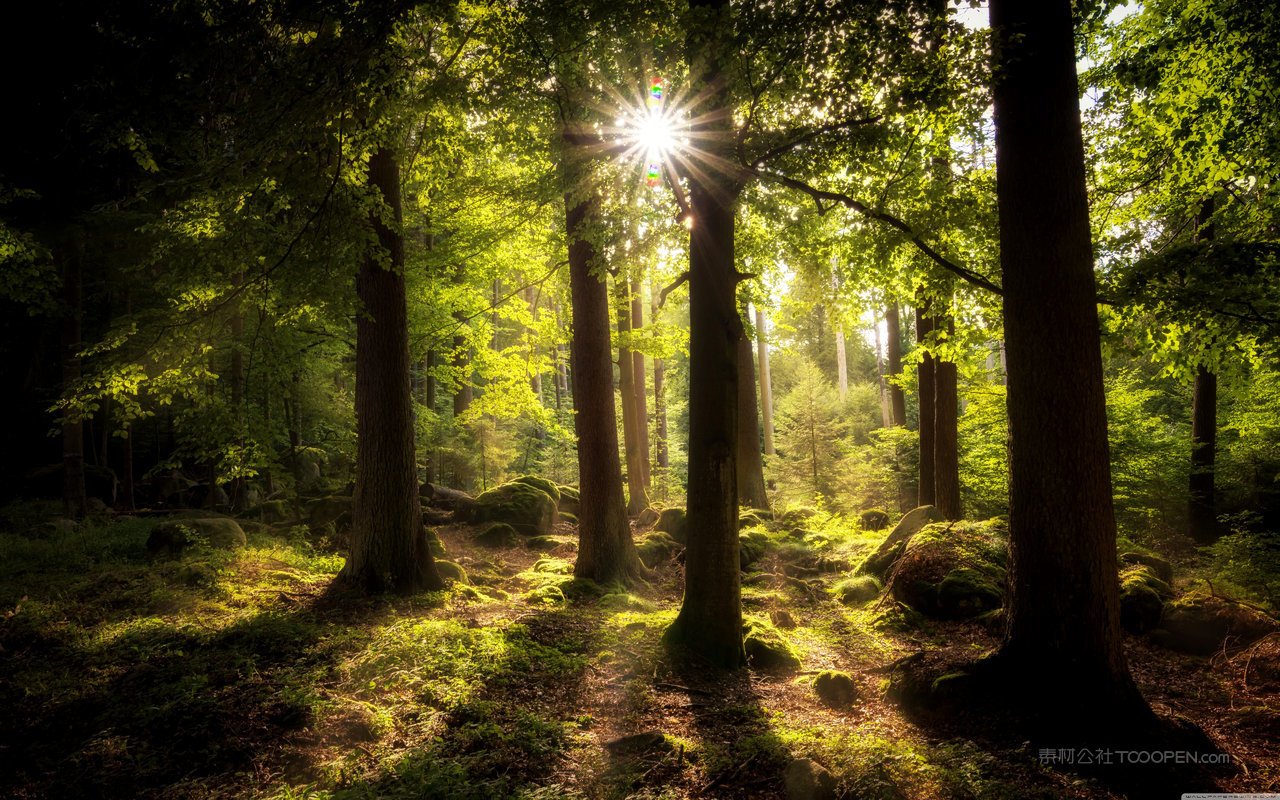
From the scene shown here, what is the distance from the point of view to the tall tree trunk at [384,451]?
803 cm

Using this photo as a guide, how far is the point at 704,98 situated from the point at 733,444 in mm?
3750

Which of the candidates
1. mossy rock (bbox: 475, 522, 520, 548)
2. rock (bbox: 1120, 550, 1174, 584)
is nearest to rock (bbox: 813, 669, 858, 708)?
rock (bbox: 1120, 550, 1174, 584)

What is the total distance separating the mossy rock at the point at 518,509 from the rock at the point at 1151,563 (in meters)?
11.5

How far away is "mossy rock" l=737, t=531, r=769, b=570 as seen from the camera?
11.8 m

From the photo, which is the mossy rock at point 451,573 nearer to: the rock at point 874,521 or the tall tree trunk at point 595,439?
the tall tree trunk at point 595,439

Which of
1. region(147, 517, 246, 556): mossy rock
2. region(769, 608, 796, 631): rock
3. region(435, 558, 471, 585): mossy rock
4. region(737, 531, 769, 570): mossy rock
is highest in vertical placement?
region(147, 517, 246, 556): mossy rock

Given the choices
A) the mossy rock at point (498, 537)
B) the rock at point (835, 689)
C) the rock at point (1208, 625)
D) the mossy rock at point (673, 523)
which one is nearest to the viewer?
the rock at point (835, 689)

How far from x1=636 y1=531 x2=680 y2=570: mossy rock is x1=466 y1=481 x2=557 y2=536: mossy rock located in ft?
10.6

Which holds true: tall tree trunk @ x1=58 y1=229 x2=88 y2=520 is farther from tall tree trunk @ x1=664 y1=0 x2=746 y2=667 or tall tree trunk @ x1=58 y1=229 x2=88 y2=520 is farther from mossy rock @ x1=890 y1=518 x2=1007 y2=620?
mossy rock @ x1=890 y1=518 x2=1007 y2=620

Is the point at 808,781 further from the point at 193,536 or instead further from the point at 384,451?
the point at 193,536

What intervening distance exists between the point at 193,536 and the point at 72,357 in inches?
253

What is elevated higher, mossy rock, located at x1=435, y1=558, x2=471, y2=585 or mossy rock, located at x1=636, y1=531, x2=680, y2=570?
mossy rock, located at x1=435, y1=558, x2=471, y2=585

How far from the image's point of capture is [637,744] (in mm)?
4449

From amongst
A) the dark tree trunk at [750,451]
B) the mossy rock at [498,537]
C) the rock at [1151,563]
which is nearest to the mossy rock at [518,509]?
the mossy rock at [498,537]
